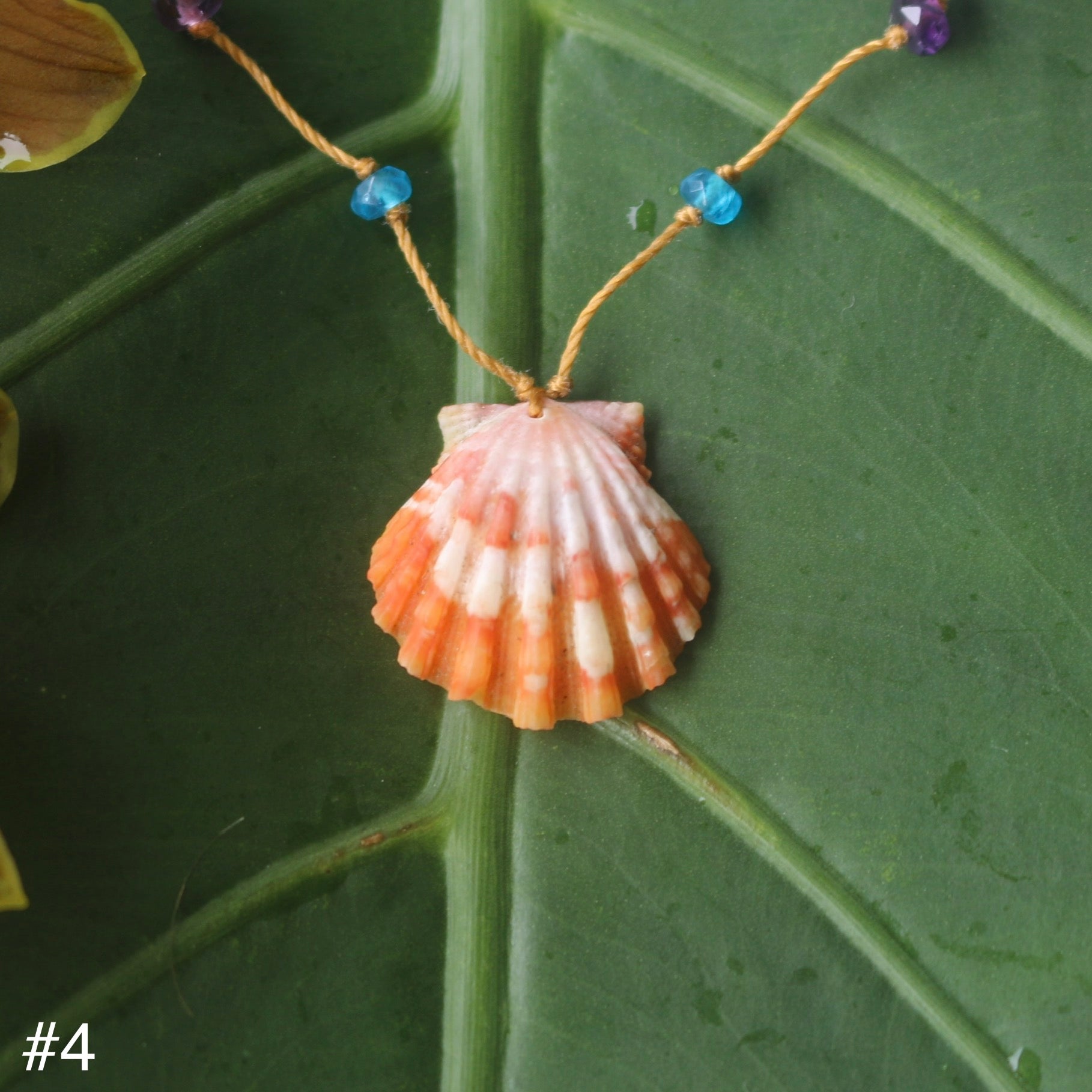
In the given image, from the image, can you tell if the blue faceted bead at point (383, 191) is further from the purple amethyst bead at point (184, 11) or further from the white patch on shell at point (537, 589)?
the white patch on shell at point (537, 589)

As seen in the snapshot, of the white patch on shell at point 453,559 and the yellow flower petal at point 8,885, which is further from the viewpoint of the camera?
the white patch on shell at point 453,559

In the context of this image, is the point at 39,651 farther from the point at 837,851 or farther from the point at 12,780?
the point at 837,851

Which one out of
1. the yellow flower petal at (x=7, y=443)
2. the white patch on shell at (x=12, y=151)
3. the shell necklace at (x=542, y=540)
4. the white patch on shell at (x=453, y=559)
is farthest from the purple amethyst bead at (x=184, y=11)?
the white patch on shell at (x=453, y=559)

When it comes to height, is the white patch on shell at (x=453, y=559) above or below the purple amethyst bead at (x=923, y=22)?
below

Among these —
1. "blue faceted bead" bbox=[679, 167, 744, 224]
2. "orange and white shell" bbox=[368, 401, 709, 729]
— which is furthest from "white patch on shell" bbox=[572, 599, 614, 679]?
"blue faceted bead" bbox=[679, 167, 744, 224]

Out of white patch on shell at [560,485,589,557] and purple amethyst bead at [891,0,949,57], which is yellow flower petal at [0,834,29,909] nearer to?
white patch on shell at [560,485,589,557]

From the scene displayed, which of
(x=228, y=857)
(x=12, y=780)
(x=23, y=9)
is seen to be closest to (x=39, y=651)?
(x=12, y=780)
